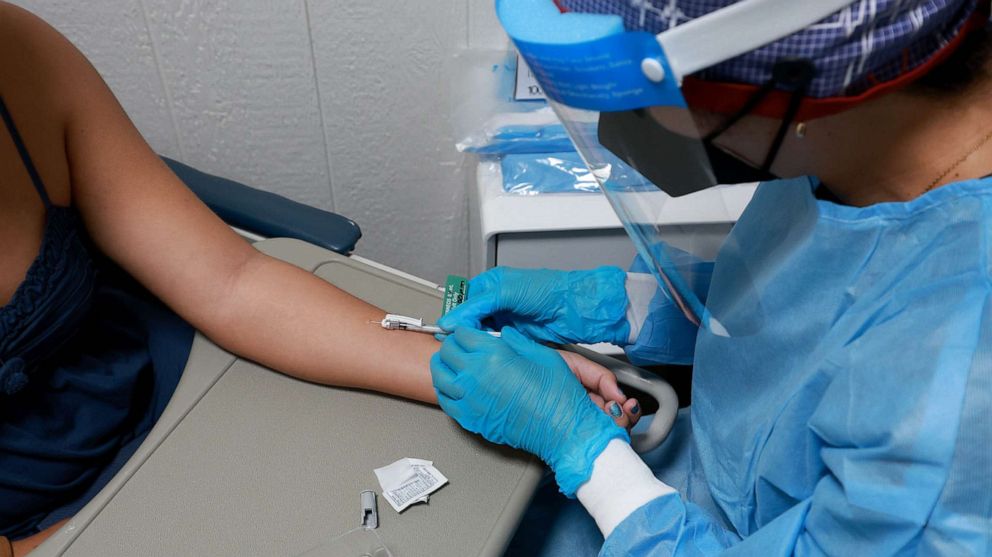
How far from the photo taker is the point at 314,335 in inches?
38.7

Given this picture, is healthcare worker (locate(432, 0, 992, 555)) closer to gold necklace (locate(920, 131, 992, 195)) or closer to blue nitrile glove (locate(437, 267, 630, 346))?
gold necklace (locate(920, 131, 992, 195))

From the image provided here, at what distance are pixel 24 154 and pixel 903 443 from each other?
39.9 inches

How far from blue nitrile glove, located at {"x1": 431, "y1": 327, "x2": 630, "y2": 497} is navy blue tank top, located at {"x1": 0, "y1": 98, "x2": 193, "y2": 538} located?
1.38 feet

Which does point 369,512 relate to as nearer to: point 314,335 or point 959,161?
point 314,335

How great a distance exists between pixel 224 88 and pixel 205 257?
65 centimetres

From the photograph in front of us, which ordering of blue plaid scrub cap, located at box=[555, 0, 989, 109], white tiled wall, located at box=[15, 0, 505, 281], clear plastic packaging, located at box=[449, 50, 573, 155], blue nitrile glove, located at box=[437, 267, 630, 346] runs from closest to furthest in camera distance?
blue plaid scrub cap, located at box=[555, 0, 989, 109], blue nitrile glove, located at box=[437, 267, 630, 346], white tiled wall, located at box=[15, 0, 505, 281], clear plastic packaging, located at box=[449, 50, 573, 155]

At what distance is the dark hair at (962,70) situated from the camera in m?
0.69

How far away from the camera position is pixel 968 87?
695 mm

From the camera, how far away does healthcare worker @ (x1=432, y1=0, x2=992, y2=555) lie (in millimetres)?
593

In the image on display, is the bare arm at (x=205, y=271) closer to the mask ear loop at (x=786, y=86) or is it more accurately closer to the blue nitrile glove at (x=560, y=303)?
the blue nitrile glove at (x=560, y=303)

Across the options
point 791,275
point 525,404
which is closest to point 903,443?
point 791,275

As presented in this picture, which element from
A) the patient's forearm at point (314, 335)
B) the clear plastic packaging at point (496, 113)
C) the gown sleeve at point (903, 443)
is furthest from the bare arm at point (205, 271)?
the clear plastic packaging at point (496, 113)

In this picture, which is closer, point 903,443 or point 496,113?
point 903,443

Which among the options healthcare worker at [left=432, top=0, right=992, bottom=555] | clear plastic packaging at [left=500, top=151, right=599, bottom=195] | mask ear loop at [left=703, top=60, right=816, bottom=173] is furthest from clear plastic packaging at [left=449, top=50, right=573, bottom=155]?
mask ear loop at [left=703, top=60, right=816, bottom=173]
